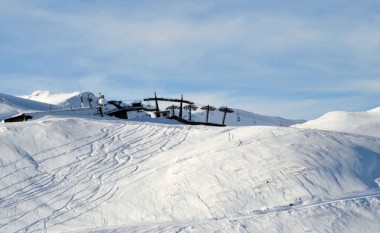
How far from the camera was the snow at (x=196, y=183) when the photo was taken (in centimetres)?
1752

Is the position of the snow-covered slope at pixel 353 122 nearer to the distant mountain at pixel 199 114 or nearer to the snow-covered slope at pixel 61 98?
the distant mountain at pixel 199 114

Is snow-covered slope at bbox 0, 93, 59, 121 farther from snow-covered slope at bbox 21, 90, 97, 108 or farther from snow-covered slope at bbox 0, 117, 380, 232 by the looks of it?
snow-covered slope at bbox 0, 117, 380, 232

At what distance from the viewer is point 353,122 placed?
37375 millimetres

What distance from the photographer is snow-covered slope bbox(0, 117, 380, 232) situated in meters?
17.5

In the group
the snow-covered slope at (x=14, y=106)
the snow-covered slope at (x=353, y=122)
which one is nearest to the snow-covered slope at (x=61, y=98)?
the snow-covered slope at (x=14, y=106)

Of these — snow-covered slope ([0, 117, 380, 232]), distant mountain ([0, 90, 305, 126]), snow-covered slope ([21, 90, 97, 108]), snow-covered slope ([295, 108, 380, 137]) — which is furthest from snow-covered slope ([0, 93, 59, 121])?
snow-covered slope ([295, 108, 380, 137])

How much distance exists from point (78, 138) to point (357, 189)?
1382 cm

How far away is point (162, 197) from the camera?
65.8 ft

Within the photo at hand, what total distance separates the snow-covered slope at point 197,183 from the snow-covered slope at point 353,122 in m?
12.2

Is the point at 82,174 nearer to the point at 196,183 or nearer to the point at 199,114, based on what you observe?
the point at 196,183

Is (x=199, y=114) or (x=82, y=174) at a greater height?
(x=199, y=114)

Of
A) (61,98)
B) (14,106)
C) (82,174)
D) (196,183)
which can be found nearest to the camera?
(196,183)

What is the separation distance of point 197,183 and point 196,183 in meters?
0.04

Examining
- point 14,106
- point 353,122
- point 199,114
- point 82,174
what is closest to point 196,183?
point 82,174
